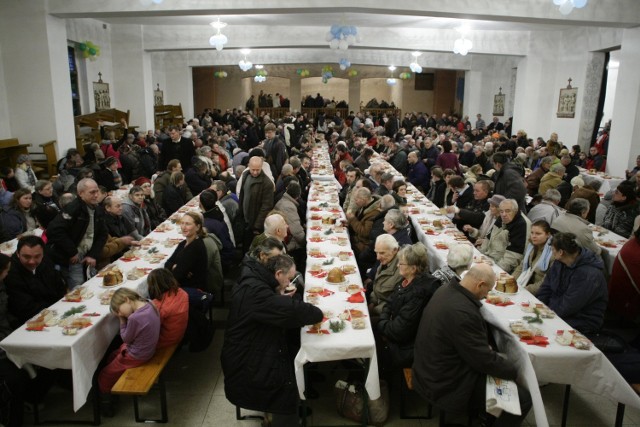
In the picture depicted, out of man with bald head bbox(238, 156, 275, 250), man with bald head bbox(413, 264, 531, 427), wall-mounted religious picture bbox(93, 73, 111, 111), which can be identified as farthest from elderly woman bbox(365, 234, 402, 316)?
wall-mounted religious picture bbox(93, 73, 111, 111)

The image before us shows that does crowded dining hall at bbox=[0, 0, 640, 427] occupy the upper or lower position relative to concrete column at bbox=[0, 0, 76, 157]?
lower

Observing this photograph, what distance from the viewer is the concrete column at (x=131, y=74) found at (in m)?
14.9

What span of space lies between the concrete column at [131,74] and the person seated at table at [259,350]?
42.1 ft

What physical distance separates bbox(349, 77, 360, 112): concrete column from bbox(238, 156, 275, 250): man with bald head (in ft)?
74.0

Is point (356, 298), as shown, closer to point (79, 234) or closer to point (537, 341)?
point (537, 341)

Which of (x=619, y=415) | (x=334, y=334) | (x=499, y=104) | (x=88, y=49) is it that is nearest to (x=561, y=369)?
(x=619, y=415)

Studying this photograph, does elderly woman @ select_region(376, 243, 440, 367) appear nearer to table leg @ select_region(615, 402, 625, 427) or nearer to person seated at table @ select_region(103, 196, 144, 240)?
table leg @ select_region(615, 402, 625, 427)

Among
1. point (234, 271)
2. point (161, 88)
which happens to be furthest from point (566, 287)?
point (161, 88)

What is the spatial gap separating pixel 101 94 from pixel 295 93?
15.0 metres

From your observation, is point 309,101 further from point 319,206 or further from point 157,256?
point 157,256

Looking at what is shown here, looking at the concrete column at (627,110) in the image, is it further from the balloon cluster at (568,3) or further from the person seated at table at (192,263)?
the person seated at table at (192,263)

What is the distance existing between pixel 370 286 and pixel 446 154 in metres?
6.03

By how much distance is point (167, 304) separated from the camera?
3.79 meters

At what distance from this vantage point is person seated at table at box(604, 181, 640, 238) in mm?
6125
